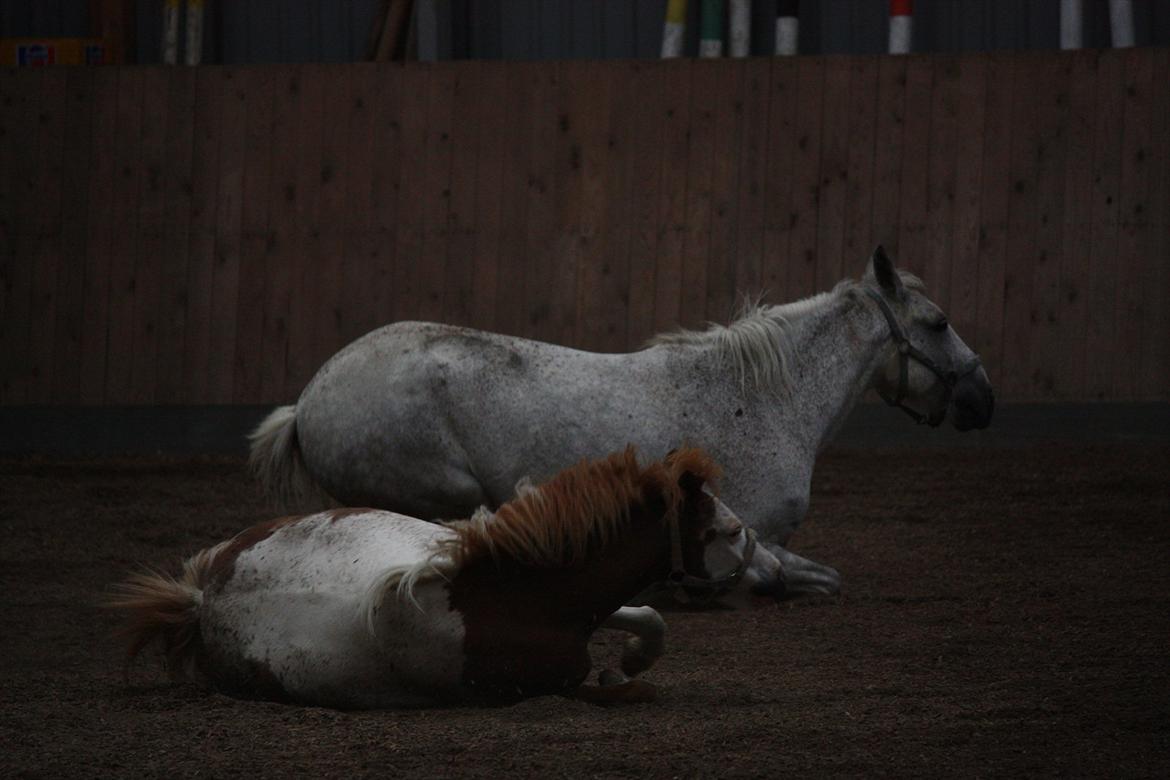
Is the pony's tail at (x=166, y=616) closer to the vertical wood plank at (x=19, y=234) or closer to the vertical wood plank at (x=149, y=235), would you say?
the vertical wood plank at (x=149, y=235)

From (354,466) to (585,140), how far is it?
523cm

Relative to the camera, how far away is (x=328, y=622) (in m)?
3.42

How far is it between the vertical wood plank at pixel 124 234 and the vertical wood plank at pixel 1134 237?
6.63 metres

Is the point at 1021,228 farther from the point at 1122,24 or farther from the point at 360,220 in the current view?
the point at 360,220

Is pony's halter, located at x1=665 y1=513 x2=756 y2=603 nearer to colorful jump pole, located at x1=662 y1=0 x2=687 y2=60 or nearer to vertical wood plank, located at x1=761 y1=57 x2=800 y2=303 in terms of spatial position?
vertical wood plank, located at x1=761 y1=57 x2=800 y2=303

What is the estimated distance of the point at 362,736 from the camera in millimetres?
3184

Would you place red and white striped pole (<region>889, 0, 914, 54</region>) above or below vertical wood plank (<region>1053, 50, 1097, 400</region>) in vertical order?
above

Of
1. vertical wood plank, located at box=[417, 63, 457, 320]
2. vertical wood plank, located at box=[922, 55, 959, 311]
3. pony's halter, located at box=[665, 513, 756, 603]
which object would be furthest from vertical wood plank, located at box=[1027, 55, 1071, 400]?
pony's halter, located at box=[665, 513, 756, 603]

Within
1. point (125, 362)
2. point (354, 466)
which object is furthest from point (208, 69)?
point (354, 466)

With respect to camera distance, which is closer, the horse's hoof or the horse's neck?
the horse's hoof

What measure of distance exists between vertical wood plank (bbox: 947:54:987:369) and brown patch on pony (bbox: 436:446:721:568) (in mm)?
6262

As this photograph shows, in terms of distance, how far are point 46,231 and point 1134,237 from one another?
735 centimetres

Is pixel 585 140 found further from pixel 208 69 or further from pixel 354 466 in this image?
pixel 354 466

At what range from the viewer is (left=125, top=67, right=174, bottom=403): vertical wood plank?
1005 centimetres
